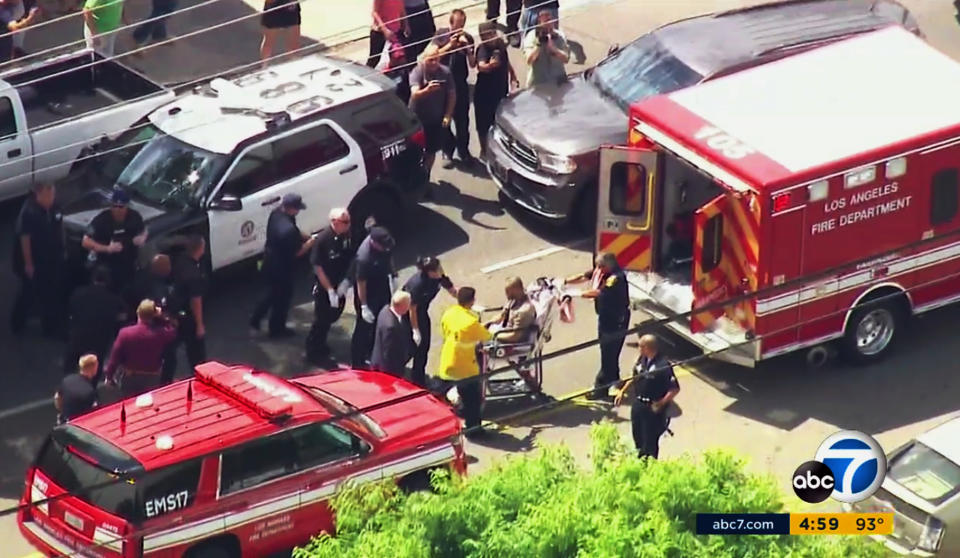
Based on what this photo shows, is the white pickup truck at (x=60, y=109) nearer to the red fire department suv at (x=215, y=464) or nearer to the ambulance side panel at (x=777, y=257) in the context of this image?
the red fire department suv at (x=215, y=464)

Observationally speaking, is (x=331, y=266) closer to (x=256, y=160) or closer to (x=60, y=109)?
(x=256, y=160)

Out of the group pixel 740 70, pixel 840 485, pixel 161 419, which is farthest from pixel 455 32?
pixel 840 485

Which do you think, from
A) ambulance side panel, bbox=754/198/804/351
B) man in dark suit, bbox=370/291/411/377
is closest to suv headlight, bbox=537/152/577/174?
ambulance side panel, bbox=754/198/804/351

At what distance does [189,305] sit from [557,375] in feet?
11.0

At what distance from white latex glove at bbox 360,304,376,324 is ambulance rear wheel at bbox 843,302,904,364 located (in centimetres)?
413

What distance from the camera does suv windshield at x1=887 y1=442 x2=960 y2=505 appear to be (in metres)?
15.7

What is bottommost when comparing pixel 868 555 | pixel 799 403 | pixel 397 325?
pixel 799 403

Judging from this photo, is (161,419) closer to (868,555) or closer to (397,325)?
(397,325)

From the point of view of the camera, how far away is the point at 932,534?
1562 centimetres

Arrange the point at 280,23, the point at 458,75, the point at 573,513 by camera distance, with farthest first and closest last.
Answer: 1. the point at 280,23
2. the point at 458,75
3. the point at 573,513

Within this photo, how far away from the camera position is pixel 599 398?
1844 centimetres

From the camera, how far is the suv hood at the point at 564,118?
808 inches

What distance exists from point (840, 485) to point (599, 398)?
6448 millimetres

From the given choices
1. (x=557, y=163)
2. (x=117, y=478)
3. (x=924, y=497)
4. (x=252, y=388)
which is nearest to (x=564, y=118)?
(x=557, y=163)
